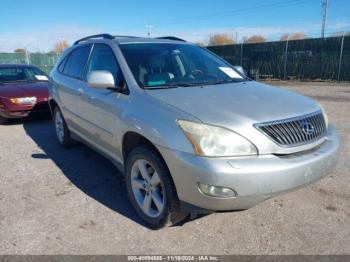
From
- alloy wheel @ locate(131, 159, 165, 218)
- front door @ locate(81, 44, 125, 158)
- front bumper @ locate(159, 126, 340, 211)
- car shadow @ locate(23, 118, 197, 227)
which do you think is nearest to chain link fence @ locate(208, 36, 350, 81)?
car shadow @ locate(23, 118, 197, 227)

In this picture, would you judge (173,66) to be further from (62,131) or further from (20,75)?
(20,75)

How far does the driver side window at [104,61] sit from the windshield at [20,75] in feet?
16.4

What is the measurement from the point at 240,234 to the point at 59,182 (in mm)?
2396

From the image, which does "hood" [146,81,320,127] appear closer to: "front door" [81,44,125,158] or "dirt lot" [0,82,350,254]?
"front door" [81,44,125,158]

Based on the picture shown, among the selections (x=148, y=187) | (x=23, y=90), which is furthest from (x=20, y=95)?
(x=148, y=187)

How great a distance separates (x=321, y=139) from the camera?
9.27ft

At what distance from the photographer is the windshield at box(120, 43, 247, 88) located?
130 inches

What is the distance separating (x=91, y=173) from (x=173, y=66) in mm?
1855

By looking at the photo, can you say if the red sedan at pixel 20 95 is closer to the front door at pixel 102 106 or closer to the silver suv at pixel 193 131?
the front door at pixel 102 106

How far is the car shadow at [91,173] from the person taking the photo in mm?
3445

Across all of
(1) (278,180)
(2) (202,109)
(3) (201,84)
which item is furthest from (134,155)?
(1) (278,180)

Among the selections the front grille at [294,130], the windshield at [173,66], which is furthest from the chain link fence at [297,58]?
the front grille at [294,130]

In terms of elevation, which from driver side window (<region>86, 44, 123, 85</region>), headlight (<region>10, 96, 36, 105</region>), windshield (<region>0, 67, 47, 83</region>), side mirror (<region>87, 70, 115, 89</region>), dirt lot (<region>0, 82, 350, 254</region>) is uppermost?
driver side window (<region>86, 44, 123, 85</region>)

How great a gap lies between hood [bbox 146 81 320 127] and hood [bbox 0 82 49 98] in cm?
528
